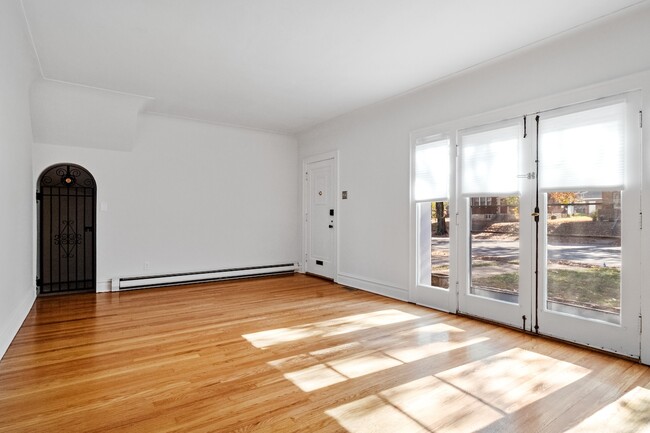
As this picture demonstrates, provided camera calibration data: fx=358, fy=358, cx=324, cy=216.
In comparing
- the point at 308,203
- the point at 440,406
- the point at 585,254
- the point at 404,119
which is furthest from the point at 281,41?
the point at 308,203

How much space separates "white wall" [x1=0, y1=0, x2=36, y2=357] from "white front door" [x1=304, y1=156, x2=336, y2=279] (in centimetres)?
433

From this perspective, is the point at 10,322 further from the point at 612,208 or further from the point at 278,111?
the point at 612,208

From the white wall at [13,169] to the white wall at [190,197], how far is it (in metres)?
A: 1.32

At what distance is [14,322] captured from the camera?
3.50 m

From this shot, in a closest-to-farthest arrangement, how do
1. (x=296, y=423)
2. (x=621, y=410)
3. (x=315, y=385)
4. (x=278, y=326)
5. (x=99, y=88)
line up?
1. (x=296, y=423)
2. (x=621, y=410)
3. (x=315, y=385)
4. (x=278, y=326)
5. (x=99, y=88)

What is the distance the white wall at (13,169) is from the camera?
284cm

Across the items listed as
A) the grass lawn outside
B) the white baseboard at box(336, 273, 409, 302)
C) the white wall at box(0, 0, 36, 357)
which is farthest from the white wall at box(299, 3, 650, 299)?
the white wall at box(0, 0, 36, 357)

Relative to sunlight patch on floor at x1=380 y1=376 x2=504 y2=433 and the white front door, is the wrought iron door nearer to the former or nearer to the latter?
the white front door

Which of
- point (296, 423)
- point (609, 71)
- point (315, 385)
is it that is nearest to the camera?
point (296, 423)

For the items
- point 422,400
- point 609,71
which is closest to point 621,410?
point 422,400

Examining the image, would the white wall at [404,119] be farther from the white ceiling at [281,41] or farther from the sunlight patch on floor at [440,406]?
the sunlight patch on floor at [440,406]

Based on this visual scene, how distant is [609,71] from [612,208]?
121 cm

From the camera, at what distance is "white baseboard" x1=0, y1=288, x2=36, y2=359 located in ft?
9.93

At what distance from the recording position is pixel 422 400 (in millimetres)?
2342
